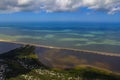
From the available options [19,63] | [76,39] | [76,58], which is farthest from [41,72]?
[76,39]

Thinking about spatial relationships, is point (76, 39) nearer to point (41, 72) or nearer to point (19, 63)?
point (19, 63)

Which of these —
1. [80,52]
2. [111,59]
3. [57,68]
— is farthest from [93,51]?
[57,68]

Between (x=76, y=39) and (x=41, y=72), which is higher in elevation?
(x=76, y=39)

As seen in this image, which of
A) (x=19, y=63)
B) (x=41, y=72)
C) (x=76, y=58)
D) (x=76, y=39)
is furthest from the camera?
(x=76, y=39)

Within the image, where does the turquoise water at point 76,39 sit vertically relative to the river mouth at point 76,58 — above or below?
above

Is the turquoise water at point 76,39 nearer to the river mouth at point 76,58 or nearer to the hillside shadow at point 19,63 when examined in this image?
the river mouth at point 76,58

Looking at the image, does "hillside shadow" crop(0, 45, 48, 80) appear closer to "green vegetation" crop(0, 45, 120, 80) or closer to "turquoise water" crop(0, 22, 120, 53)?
"green vegetation" crop(0, 45, 120, 80)

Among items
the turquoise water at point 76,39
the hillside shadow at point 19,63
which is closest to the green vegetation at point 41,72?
the hillside shadow at point 19,63
